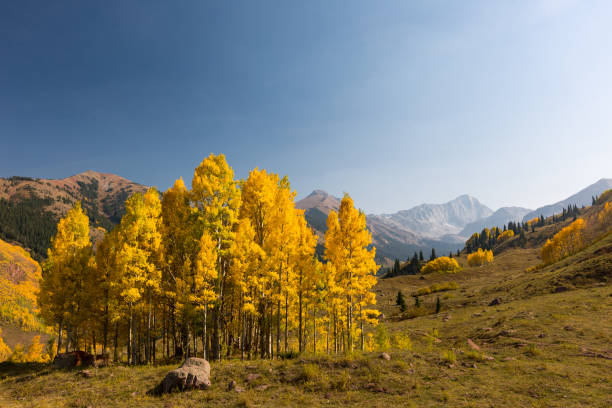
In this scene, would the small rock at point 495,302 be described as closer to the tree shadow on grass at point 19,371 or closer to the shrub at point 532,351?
the shrub at point 532,351

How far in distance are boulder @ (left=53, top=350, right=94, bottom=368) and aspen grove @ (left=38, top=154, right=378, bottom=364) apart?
11.6 feet

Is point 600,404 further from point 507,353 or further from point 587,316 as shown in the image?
point 587,316

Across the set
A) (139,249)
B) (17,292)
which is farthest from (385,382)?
(17,292)

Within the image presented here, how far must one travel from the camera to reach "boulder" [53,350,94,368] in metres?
23.2

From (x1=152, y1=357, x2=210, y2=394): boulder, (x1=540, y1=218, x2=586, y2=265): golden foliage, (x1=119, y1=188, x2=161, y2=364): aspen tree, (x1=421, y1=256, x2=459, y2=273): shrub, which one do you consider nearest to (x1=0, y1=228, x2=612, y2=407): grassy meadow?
(x1=152, y1=357, x2=210, y2=394): boulder

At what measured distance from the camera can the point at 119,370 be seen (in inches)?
787

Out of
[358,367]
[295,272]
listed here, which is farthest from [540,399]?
[295,272]

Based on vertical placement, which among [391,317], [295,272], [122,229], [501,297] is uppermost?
[122,229]

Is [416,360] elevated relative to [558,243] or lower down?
lower down

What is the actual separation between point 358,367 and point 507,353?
1438 centimetres

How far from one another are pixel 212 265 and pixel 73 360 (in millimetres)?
17333

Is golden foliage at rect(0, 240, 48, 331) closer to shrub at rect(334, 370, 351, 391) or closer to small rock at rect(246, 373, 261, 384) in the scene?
small rock at rect(246, 373, 261, 384)

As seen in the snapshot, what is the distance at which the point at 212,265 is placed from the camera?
18.6 m

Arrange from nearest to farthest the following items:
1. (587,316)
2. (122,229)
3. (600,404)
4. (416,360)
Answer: (600,404) < (416,360) < (122,229) < (587,316)
